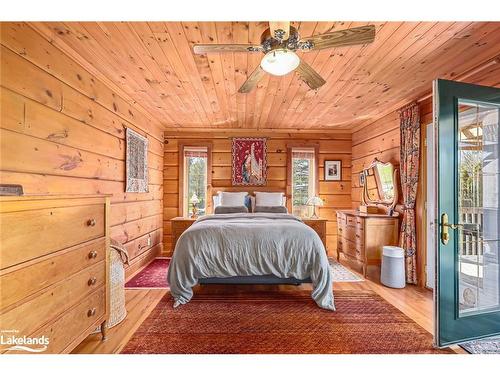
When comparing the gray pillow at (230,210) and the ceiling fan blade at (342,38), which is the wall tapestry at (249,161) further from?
the ceiling fan blade at (342,38)

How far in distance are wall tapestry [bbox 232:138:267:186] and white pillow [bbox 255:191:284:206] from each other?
0.53m

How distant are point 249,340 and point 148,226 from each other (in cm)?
290

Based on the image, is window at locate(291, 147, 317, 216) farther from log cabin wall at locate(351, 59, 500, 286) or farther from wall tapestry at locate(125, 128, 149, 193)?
wall tapestry at locate(125, 128, 149, 193)

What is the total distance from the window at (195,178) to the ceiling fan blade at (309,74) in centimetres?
324

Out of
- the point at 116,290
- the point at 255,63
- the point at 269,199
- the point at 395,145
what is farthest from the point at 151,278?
the point at 395,145

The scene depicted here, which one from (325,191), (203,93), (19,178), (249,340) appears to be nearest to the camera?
(19,178)

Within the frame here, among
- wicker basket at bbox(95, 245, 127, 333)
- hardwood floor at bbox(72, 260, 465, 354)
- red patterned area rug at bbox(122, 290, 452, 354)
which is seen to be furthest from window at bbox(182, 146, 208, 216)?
wicker basket at bbox(95, 245, 127, 333)

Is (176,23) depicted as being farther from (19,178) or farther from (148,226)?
(148,226)

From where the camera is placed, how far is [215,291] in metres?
2.99

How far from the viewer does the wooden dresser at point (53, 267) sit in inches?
45.5

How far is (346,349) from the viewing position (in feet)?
6.32

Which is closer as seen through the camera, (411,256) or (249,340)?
(249,340)
